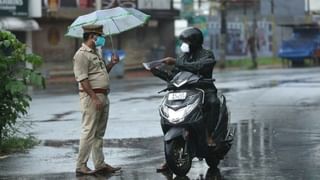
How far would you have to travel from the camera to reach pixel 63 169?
9.88 metres

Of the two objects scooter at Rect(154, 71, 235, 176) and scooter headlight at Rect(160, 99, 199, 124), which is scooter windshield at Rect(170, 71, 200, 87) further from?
scooter headlight at Rect(160, 99, 199, 124)

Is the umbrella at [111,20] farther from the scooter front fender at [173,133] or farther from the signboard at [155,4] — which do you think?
the signboard at [155,4]

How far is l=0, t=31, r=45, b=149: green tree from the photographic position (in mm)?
10961

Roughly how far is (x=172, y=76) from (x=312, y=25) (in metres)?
42.5

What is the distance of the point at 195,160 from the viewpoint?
10516 mm

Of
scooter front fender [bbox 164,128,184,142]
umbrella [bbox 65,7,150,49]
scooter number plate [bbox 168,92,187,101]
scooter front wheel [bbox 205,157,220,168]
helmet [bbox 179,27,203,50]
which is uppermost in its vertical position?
umbrella [bbox 65,7,150,49]

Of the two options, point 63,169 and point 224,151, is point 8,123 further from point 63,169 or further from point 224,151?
point 224,151

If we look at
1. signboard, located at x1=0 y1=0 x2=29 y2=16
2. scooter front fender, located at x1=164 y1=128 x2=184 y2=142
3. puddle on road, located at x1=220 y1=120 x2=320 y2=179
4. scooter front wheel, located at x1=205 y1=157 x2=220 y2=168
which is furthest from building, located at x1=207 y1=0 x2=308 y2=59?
scooter front fender, located at x1=164 y1=128 x2=184 y2=142

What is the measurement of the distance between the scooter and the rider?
3.5 inches

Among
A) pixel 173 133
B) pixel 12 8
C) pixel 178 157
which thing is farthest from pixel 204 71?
pixel 12 8

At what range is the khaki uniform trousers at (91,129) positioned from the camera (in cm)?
934

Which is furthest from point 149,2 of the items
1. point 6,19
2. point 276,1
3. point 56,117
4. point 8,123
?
point 8,123

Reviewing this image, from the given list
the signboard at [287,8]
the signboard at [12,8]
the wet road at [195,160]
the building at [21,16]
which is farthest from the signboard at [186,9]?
the wet road at [195,160]

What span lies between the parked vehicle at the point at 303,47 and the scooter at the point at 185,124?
130 ft
